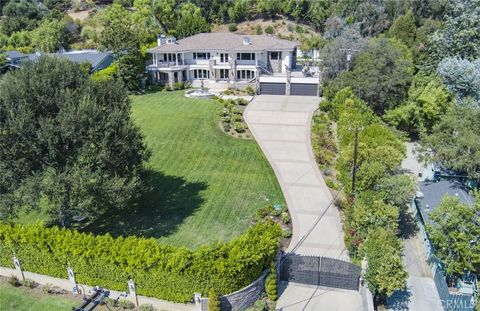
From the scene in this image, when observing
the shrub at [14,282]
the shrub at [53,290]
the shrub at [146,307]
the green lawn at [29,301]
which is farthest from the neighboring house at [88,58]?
the shrub at [146,307]

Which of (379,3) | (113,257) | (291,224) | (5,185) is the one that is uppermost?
(379,3)

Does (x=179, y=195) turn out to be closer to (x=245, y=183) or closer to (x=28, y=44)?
(x=245, y=183)

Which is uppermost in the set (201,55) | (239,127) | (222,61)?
(201,55)

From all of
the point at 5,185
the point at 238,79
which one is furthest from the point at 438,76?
the point at 5,185

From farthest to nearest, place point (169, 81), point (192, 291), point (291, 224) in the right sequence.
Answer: point (169, 81)
point (291, 224)
point (192, 291)

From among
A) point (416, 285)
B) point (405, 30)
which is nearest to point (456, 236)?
point (416, 285)

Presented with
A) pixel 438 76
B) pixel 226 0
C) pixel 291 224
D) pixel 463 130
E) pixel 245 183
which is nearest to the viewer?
pixel 291 224

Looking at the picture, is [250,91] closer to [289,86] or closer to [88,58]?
[289,86]
